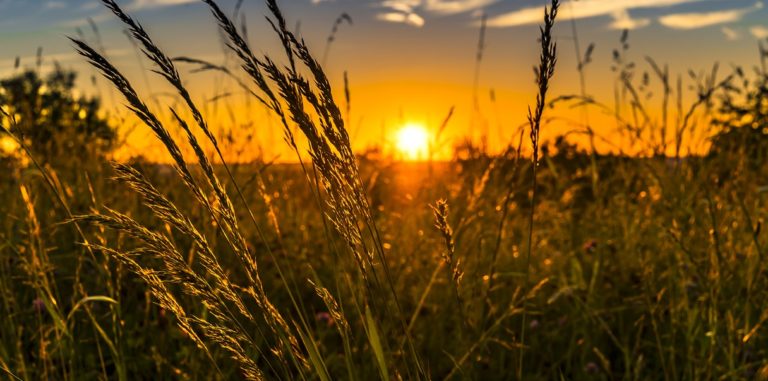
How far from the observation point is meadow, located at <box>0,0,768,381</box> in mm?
1141

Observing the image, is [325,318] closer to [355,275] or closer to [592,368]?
[355,275]

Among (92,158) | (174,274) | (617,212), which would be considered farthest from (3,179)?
(174,274)

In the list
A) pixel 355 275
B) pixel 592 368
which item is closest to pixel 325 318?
pixel 355 275

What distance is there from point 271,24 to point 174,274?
45 cm

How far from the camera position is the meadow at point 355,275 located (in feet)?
3.74

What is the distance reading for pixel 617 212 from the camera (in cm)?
412

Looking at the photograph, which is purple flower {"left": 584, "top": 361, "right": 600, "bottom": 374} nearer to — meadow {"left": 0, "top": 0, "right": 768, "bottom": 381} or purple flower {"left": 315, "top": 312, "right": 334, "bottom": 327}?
meadow {"left": 0, "top": 0, "right": 768, "bottom": 381}

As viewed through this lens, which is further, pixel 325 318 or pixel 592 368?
pixel 325 318

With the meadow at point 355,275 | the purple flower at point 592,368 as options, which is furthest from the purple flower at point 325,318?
the purple flower at point 592,368

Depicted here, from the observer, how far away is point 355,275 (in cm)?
330

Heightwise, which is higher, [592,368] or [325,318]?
[325,318]

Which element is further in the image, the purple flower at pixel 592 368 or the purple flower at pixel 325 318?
the purple flower at pixel 325 318

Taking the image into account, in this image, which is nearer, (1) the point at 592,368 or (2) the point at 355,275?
(1) the point at 592,368

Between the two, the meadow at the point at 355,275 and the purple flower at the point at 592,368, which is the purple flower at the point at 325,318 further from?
the purple flower at the point at 592,368
